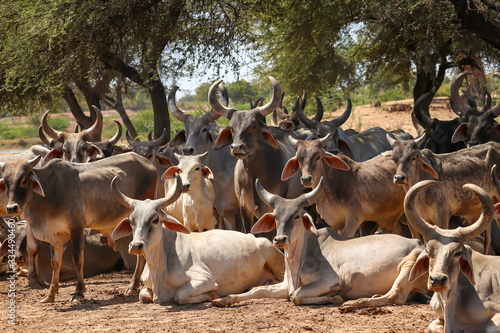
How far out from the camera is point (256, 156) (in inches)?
408

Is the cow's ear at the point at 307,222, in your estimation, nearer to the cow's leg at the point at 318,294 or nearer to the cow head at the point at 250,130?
the cow's leg at the point at 318,294

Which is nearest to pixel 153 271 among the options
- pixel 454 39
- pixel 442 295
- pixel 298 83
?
pixel 442 295

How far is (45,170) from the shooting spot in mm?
9234

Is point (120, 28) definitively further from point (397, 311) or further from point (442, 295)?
point (442, 295)

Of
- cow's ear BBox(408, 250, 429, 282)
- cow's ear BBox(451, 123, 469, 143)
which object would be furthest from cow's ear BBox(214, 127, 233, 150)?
cow's ear BBox(408, 250, 429, 282)

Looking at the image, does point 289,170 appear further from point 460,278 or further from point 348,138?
point 460,278

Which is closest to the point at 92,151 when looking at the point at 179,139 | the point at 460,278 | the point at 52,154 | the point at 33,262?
the point at 52,154

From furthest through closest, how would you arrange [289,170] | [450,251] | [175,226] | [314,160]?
[289,170] < [314,160] < [175,226] < [450,251]

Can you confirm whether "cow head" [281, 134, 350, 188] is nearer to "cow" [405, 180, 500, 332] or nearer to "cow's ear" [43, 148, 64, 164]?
"cow" [405, 180, 500, 332]

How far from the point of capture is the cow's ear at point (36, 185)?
340 inches

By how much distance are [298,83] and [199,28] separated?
3.52 meters

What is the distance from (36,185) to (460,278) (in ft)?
16.7

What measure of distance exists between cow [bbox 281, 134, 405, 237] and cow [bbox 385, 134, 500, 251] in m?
0.35

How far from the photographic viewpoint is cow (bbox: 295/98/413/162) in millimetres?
11266
